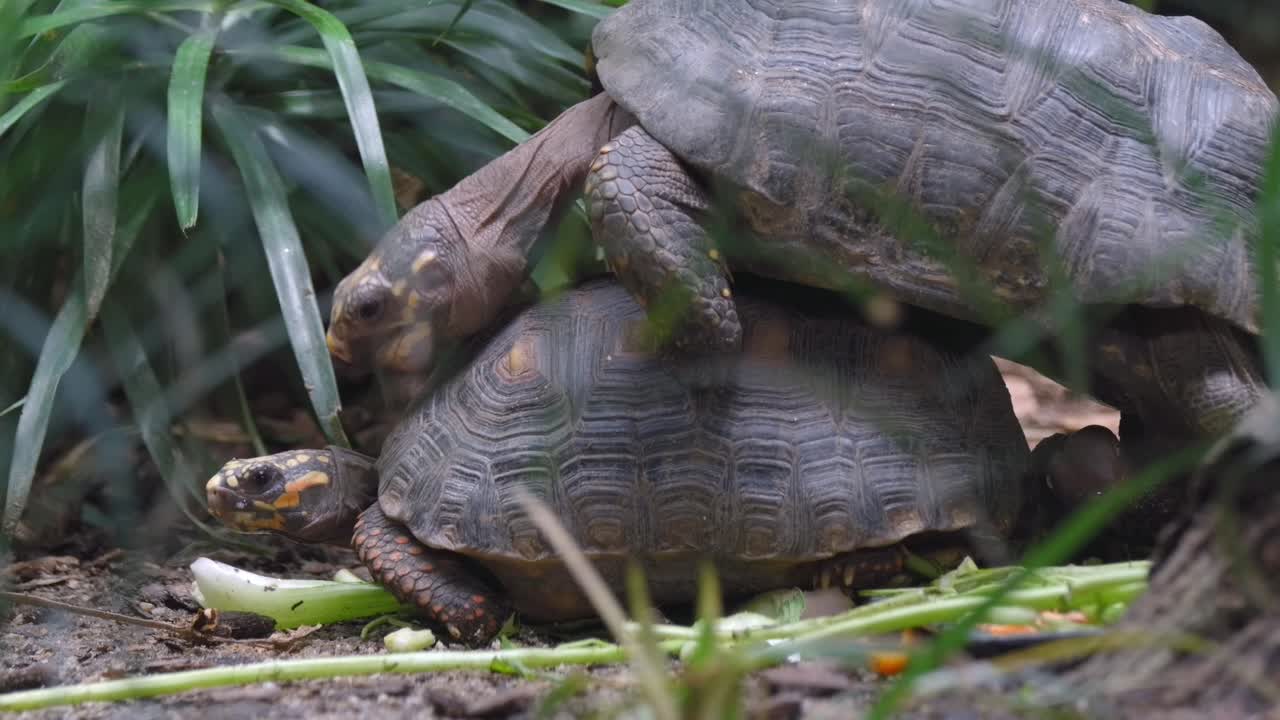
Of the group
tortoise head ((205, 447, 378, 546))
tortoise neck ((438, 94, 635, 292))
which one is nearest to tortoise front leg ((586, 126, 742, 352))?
tortoise neck ((438, 94, 635, 292))

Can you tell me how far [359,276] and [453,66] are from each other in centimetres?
138

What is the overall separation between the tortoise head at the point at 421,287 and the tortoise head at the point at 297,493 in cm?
31

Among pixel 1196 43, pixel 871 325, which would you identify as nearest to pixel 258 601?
pixel 871 325

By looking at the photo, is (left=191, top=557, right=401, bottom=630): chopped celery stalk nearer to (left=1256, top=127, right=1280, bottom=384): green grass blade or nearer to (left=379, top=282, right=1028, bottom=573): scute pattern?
(left=379, top=282, right=1028, bottom=573): scute pattern

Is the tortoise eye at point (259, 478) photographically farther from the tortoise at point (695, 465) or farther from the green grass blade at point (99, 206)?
the green grass blade at point (99, 206)

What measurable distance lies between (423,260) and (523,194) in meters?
0.29

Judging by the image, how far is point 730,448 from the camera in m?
2.65

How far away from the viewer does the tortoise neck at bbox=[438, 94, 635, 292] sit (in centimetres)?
287

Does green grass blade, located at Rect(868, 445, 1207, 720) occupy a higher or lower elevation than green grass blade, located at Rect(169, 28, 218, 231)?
higher

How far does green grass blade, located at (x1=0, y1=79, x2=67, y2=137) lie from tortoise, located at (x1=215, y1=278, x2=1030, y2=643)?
155cm

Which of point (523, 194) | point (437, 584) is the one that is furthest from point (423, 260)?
point (437, 584)

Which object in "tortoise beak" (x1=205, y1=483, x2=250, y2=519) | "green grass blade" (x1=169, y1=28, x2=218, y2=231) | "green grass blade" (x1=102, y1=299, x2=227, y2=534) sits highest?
"green grass blade" (x1=169, y1=28, x2=218, y2=231)

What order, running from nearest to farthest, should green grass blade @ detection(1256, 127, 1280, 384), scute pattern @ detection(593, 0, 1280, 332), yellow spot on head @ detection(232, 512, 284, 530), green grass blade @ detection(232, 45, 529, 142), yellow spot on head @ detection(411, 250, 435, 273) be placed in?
green grass blade @ detection(1256, 127, 1280, 384) < scute pattern @ detection(593, 0, 1280, 332) < yellow spot on head @ detection(411, 250, 435, 273) < yellow spot on head @ detection(232, 512, 284, 530) < green grass blade @ detection(232, 45, 529, 142)

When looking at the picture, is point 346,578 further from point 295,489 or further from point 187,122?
point 187,122
